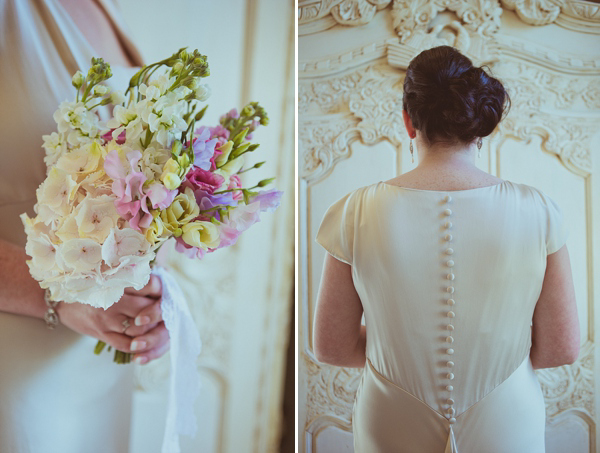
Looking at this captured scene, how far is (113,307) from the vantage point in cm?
96

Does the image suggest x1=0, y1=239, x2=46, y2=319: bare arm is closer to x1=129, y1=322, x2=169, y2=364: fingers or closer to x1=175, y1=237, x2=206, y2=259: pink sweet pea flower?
x1=129, y1=322, x2=169, y2=364: fingers

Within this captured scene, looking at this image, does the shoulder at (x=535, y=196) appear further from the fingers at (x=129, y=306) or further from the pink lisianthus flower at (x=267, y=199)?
the fingers at (x=129, y=306)

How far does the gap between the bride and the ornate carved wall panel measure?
69 cm

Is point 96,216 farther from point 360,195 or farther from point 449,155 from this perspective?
point 449,155

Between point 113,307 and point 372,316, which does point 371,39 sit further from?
point 113,307

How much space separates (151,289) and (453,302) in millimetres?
→ 573

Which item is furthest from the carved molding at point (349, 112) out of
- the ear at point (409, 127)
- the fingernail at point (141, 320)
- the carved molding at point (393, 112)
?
the fingernail at point (141, 320)

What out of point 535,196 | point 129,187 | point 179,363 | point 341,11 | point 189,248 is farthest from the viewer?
point 341,11

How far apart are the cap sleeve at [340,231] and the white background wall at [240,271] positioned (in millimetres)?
406

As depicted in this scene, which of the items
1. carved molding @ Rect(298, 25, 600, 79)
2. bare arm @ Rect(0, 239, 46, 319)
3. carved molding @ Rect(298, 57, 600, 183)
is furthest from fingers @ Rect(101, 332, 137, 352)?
carved molding @ Rect(298, 25, 600, 79)

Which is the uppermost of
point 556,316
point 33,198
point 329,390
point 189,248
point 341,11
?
point 341,11

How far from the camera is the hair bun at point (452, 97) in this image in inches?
37.6

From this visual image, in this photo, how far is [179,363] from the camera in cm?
106

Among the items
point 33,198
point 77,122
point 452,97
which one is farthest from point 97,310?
point 452,97
